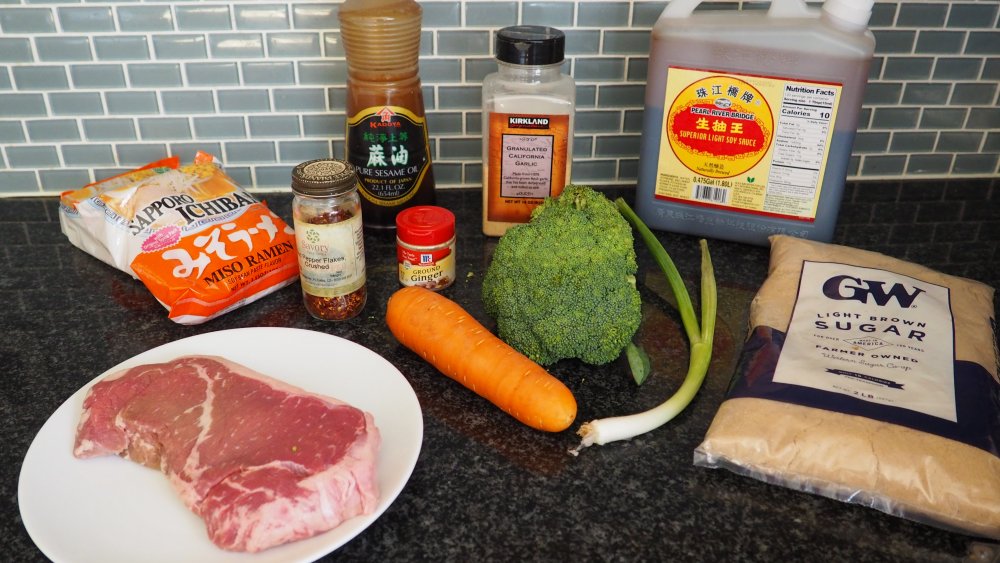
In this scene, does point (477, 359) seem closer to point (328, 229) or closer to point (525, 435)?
point (525, 435)

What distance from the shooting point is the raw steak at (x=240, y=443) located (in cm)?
66

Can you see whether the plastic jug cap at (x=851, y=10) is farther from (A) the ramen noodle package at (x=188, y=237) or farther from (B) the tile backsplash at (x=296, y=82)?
(A) the ramen noodle package at (x=188, y=237)

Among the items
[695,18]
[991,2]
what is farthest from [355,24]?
[991,2]

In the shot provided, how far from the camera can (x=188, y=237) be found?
3.37 ft

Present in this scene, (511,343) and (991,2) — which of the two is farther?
(991,2)

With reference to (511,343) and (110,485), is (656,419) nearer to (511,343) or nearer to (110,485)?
(511,343)

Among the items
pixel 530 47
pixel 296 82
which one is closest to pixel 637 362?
pixel 530 47

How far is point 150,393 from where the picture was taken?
2.62ft

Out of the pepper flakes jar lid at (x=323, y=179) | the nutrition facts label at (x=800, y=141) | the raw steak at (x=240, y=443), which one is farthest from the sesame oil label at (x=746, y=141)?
the raw steak at (x=240, y=443)

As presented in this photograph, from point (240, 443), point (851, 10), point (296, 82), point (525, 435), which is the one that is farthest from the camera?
point (296, 82)

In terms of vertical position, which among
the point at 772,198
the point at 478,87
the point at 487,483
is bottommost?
the point at 487,483

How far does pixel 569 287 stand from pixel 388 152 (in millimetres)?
384

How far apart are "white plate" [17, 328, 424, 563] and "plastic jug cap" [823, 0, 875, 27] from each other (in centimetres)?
69

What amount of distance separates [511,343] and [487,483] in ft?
0.66
